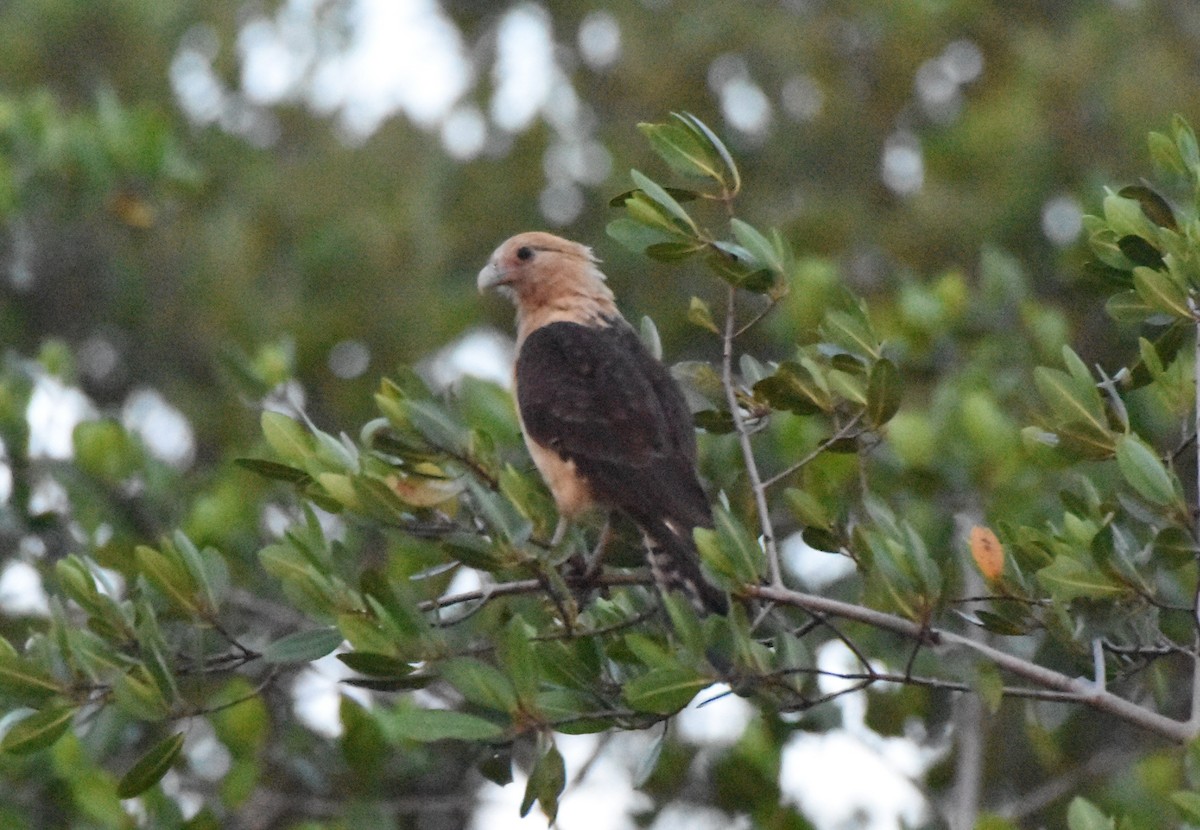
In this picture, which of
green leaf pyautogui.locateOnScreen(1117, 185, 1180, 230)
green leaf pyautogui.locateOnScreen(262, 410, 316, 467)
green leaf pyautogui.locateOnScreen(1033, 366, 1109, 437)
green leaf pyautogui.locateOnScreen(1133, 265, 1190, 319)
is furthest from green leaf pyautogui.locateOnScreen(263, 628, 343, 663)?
green leaf pyautogui.locateOnScreen(1117, 185, 1180, 230)

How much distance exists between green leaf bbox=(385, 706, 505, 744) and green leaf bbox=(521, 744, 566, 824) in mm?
105

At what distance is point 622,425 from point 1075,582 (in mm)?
1907

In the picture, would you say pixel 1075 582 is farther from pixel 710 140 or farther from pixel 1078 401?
pixel 710 140

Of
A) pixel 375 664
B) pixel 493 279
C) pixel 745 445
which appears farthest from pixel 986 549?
pixel 493 279

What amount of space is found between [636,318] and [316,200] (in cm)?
254

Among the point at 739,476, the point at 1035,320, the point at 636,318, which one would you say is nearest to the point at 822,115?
the point at 636,318

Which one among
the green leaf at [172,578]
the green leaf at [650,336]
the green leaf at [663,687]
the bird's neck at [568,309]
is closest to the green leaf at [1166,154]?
the green leaf at [650,336]

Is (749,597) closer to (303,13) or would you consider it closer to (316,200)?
(316,200)

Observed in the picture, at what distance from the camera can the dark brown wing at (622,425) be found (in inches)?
202

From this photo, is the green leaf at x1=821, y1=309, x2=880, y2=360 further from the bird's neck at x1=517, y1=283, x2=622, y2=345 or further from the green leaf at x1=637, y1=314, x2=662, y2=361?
the bird's neck at x1=517, y1=283, x2=622, y2=345

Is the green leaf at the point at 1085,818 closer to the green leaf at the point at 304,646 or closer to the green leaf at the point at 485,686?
the green leaf at the point at 485,686

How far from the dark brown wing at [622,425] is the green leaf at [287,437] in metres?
0.96

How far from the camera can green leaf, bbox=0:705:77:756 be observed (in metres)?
4.23

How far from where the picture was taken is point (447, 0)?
16047 mm
